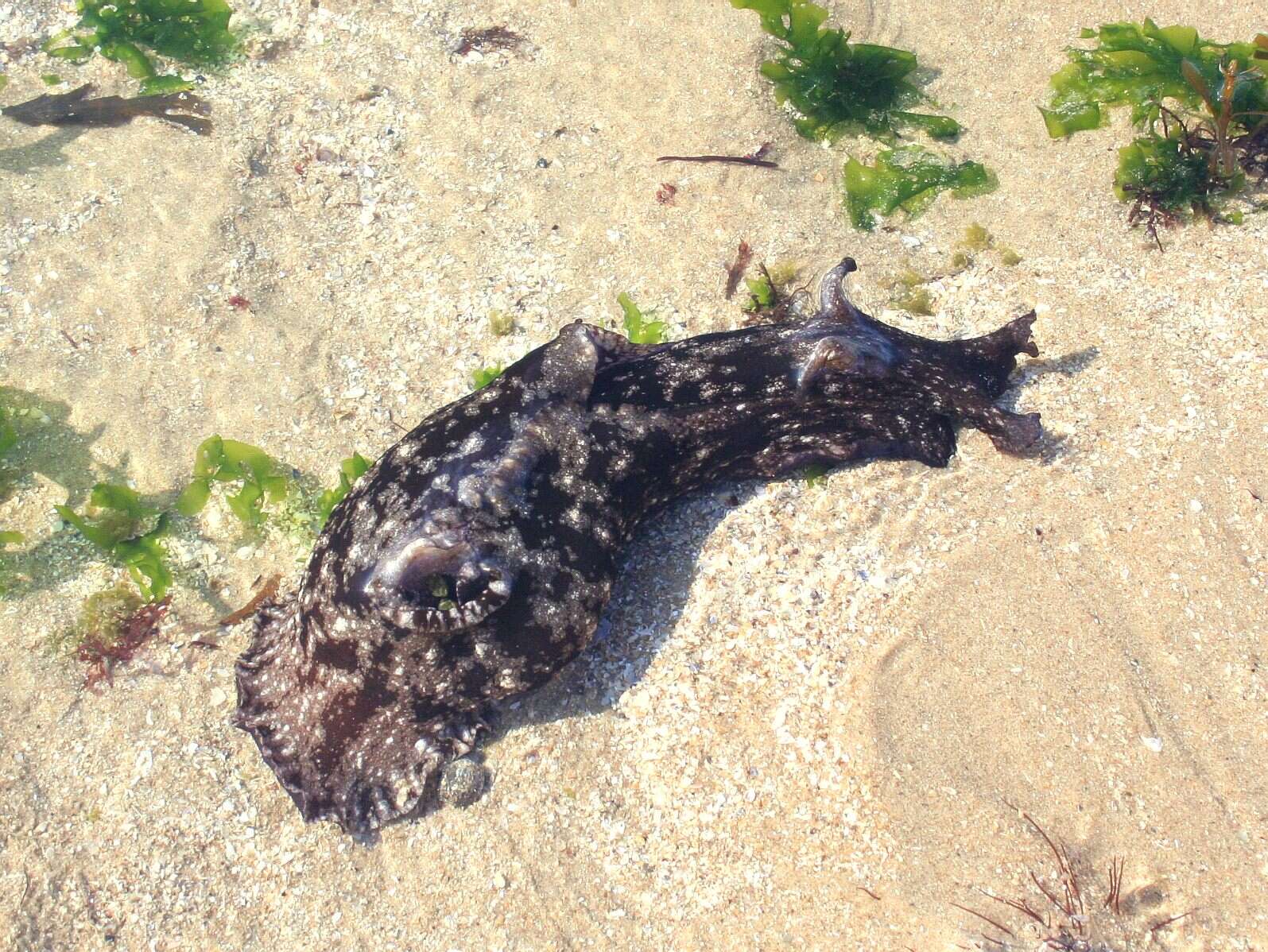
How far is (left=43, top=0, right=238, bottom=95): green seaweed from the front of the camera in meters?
6.70

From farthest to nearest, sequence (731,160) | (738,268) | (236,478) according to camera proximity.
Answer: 1. (731,160)
2. (738,268)
3. (236,478)

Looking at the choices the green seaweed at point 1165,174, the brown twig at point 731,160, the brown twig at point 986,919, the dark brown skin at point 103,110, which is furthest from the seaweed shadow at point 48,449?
the green seaweed at point 1165,174

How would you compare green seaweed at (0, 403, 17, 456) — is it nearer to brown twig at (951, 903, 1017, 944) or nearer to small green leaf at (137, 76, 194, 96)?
small green leaf at (137, 76, 194, 96)

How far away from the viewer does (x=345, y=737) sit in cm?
401

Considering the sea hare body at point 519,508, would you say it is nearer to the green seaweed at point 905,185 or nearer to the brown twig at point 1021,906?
the green seaweed at point 905,185

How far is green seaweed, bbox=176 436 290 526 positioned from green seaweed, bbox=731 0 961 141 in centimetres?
451

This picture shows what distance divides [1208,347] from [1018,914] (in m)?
3.46

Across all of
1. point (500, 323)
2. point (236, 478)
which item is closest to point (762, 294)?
point (500, 323)

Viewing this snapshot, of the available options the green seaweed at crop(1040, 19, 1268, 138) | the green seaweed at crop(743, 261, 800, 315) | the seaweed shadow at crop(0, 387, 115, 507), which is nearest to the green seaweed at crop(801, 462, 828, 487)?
the green seaweed at crop(743, 261, 800, 315)

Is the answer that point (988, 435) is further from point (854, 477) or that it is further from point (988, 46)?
point (988, 46)

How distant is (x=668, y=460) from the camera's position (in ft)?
14.4

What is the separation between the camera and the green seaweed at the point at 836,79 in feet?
20.7

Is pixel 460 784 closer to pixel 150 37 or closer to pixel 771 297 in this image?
pixel 771 297

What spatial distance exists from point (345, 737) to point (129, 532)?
2.07 meters
